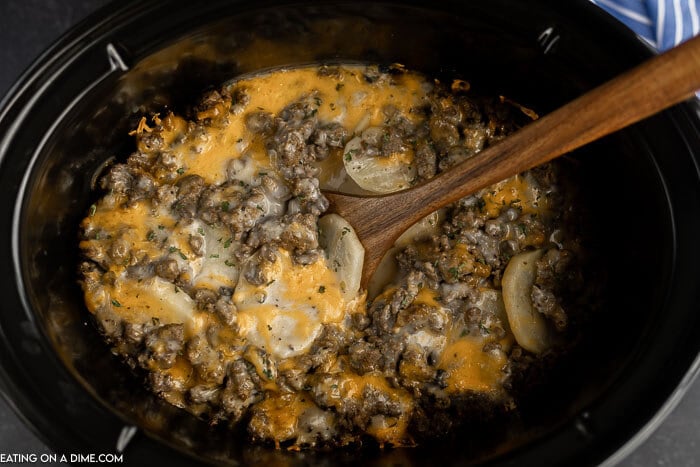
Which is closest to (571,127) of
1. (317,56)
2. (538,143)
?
(538,143)

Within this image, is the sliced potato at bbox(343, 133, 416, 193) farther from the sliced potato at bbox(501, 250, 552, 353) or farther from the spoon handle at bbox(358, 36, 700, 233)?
the sliced potato at bbox(501, 250, 552, 353)

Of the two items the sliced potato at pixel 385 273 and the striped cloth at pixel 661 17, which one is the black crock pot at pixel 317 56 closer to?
the striped cloth at pixel 661 17

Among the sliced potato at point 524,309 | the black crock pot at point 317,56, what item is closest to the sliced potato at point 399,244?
the sliced potato at point 524,309

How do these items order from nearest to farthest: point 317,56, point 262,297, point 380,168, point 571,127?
point 571,127, point 262,297, point 380,168, point 317,56

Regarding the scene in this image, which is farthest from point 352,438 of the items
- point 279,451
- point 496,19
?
point 496,19

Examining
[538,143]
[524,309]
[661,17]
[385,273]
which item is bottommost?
[524,309]

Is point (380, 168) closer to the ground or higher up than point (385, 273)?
higher up

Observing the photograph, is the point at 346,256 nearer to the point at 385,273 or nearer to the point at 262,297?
the point at 385,273
